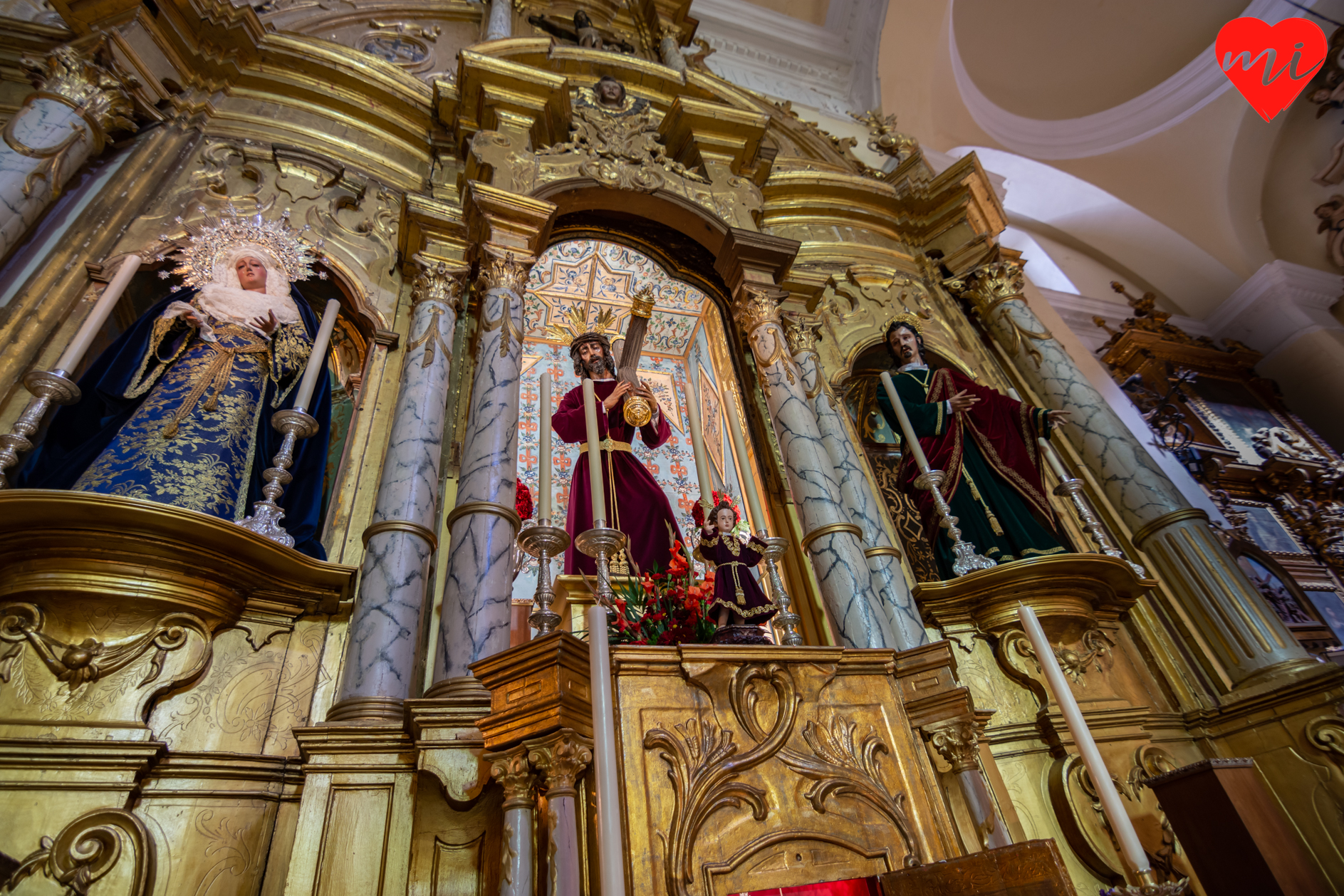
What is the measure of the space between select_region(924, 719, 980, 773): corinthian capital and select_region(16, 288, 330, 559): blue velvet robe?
251 cm

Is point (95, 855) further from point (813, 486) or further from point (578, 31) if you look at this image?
point (578, 31)

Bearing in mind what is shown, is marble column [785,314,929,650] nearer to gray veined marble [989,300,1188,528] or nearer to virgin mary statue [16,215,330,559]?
gray veined marble [989,300,1188,528]

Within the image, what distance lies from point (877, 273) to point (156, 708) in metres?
5.22

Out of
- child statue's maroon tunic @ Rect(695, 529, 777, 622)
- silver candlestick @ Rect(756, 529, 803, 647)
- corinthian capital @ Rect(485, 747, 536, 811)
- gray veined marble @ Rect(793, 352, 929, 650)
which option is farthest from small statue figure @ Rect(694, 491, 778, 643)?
corinthian capital @ Rect(485, 747, 536, 811)

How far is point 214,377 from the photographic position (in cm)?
337

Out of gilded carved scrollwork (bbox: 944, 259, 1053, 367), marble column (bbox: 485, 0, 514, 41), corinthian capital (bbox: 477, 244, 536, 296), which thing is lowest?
corinthian capital (bbox: 477, 244, 536, 296)

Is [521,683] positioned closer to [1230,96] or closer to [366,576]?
[366,576]

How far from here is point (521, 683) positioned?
6.22 feet

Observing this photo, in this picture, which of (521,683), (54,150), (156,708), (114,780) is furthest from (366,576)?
(54,150)

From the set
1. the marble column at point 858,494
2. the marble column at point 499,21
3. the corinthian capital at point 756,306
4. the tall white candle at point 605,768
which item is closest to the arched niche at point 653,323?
the corinthian capital at point 756,306

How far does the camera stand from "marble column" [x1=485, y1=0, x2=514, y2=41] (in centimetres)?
642

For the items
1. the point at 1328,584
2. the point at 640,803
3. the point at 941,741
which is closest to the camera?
the point at 640,803

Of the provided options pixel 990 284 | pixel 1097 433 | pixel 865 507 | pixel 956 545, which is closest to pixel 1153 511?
pixel 1097 433

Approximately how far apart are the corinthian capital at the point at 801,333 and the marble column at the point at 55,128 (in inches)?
154
